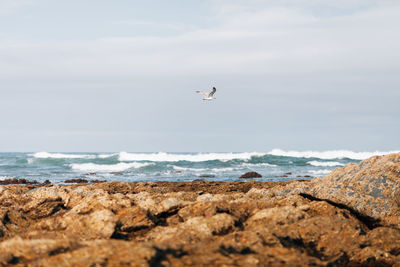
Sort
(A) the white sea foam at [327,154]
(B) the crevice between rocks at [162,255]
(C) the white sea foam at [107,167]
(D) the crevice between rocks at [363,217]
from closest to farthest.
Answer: (B) the crevice between rocks at [162,255] < (D) the crevice between rocks at [363,217] < (C) the white sea foam at [107,167] < (A) the white sea foam at [327,154]

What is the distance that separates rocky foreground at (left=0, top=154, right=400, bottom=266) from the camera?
5.62 meters

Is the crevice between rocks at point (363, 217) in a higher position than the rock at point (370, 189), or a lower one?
lower

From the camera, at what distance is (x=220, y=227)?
723 centimetres

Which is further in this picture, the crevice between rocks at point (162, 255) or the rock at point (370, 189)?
the rock at point (370, 189)

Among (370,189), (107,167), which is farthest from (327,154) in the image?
(370,189)

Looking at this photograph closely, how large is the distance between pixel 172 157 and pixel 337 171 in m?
61.4

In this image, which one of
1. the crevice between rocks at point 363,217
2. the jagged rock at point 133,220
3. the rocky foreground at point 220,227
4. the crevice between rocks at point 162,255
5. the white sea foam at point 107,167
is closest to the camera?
the crevice between rocks at point 162,255

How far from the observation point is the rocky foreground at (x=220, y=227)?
562 cm

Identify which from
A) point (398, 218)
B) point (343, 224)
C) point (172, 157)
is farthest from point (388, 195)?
point (172, 157)

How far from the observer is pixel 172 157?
71.8 meters

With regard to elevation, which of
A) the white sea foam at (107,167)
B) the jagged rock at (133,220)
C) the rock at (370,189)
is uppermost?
the rock at (370,189)

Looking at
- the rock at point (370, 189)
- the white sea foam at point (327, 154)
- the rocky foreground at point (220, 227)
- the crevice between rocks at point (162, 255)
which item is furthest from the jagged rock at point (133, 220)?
the white sea foam at point (327, 154)

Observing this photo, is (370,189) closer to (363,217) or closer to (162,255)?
(363,217)

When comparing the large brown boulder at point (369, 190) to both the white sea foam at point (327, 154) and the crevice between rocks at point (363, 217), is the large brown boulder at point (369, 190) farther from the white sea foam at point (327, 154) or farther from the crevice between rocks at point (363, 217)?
the white sea foam at point (327, 154)
